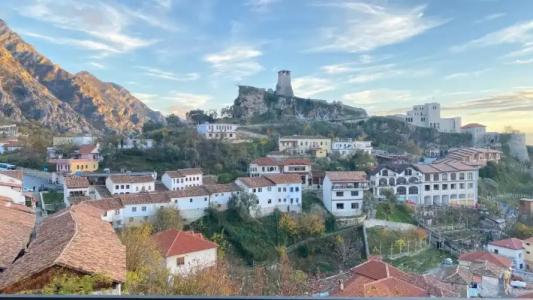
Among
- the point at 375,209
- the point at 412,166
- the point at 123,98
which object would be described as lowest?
the point at 375,209

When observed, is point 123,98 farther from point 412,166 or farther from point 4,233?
point 4,233

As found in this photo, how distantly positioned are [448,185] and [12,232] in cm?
1408

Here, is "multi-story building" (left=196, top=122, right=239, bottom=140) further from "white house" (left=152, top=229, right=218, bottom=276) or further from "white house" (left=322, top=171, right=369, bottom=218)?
"white house" (left=152, top=229, right=218, bottom=276)

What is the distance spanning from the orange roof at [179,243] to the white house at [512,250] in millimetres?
7064

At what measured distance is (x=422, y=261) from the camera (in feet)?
33.4

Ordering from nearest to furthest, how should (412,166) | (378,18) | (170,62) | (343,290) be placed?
(378,18), (170,62), (343,290), (412,166)

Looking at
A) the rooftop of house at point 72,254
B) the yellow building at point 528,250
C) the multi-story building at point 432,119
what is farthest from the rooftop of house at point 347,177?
the multi-story building at point 432,119

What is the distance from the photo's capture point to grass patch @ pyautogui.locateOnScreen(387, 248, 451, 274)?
9.53 metres

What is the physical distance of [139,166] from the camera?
48.6ft

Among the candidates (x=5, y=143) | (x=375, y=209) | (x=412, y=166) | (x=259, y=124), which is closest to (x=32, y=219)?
(x=375, y=209)

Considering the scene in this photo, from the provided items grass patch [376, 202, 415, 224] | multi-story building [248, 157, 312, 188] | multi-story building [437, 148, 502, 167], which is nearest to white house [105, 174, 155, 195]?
multi-story building [248, 157, 312, 188]

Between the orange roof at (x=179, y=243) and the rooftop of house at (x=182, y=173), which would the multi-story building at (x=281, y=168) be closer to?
the rooftop of house at (x=182, y=173)

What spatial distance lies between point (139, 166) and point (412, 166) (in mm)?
9281

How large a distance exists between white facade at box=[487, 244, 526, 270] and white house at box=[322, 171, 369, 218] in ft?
12.0
